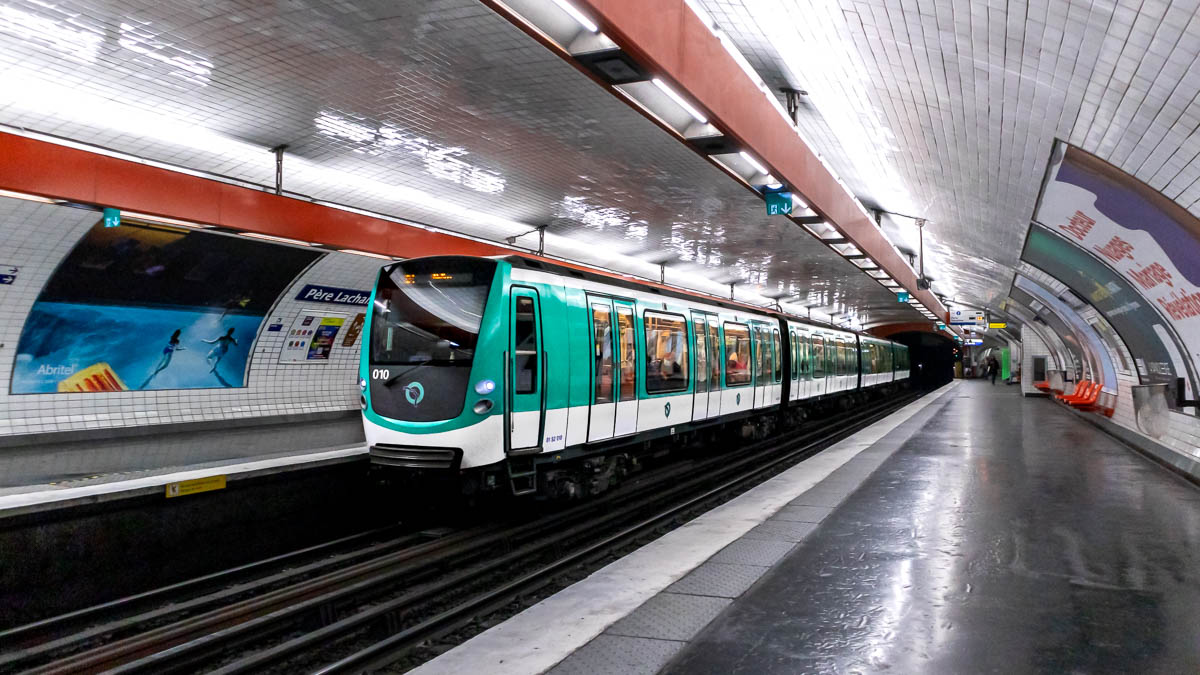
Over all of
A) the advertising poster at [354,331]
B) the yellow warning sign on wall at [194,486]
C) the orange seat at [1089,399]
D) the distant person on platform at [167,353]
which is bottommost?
the yellow warning sign on wall at [194,486]

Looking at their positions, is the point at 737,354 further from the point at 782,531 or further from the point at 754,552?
the point at 754,552

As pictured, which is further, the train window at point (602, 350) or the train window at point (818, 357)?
the train window at point (818, 357)

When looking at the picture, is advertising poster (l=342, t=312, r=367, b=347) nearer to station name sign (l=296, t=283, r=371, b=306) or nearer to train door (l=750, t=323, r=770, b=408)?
station name sign (l=296, t=283, r=371, b=306)

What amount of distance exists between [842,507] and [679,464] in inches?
227

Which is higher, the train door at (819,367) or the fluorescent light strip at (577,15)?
the fluorescent light strip at (577,15)

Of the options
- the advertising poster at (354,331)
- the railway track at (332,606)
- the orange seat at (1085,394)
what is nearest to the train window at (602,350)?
the railway track at (332,606)

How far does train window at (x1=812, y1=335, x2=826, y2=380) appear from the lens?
746 inches

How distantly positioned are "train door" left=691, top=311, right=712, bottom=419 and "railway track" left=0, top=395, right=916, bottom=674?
2692 millimetres

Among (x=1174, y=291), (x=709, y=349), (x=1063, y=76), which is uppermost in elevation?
(x=1063, y=76)

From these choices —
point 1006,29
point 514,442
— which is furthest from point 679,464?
point 1006,29

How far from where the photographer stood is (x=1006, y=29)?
18.3 feet

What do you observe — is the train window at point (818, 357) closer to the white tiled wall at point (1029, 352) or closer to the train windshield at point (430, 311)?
the train windshield at point (430, 311)

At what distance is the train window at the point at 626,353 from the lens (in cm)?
911

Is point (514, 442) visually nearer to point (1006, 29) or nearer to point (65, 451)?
point (1006, 29)
